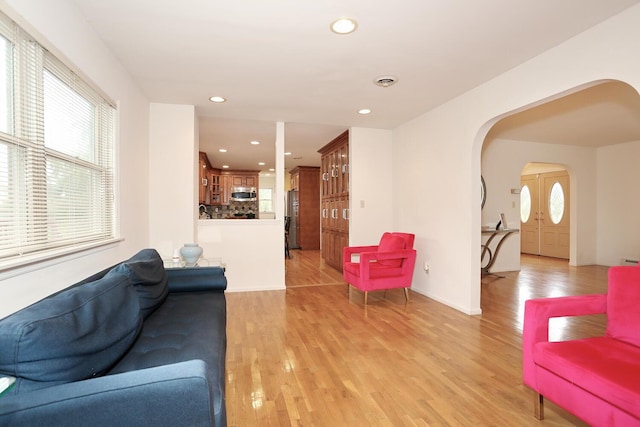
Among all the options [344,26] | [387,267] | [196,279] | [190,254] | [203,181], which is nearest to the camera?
[344,26]

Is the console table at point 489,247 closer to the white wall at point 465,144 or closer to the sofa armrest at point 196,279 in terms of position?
the white wall at point 465,144

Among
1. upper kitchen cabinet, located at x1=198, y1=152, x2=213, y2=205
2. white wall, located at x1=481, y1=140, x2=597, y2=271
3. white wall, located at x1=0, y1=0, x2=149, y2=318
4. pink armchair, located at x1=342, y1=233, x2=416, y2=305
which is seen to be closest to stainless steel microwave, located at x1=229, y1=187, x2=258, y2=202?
upper kitchen cabinet, located at x1=198, y1=152, x2=213, y2=205

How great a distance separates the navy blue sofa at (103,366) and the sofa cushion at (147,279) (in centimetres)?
9

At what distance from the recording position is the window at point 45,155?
4.74 ft

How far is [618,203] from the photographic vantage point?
21.6ft

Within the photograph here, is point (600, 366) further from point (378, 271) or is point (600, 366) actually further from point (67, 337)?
point (378, 271)

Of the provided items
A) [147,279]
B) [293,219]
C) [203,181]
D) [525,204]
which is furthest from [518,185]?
[203,181]

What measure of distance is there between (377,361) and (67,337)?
2.00m

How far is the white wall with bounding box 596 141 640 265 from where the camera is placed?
6285 millimetres

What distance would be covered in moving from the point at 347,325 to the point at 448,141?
2.42 m

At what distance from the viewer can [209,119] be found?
4609 mm

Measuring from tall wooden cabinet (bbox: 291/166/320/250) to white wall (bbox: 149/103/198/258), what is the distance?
5.24 metres

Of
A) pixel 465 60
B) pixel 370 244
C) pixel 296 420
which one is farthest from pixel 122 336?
pixel 370 244

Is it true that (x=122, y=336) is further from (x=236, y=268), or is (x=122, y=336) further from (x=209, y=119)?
(x=209, y=119)
